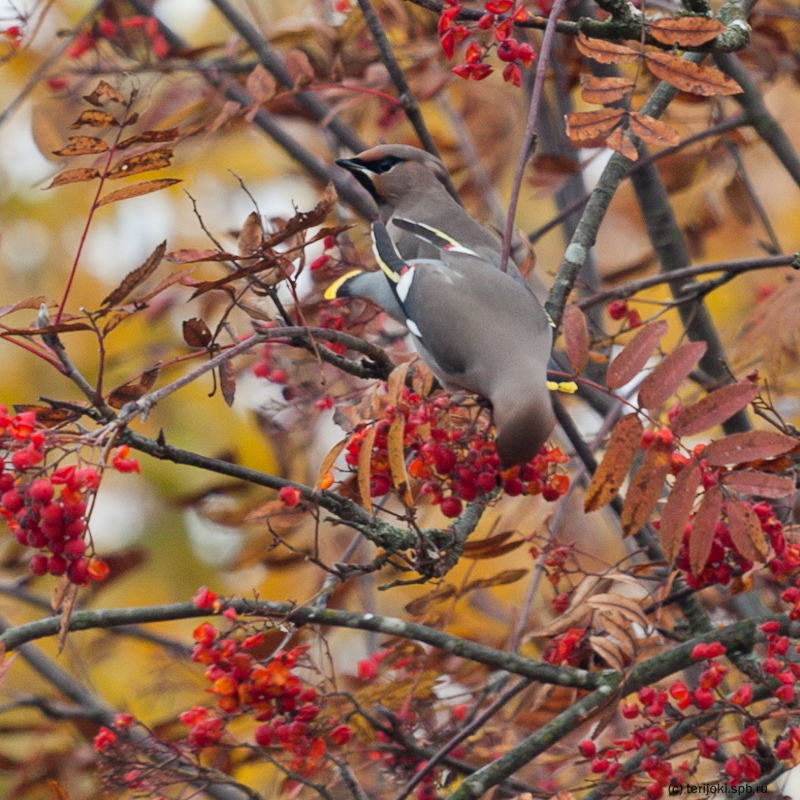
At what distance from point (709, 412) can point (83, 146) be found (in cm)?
129

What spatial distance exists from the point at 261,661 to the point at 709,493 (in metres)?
0.98

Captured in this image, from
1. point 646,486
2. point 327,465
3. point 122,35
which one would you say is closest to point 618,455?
point 646,486

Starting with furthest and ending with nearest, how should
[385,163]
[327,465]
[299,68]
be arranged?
[385,163] → [299,68] → [327,465]

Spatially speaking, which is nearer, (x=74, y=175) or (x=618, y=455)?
(x=74, y=175)

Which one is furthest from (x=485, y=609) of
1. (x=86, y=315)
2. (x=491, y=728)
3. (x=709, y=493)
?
(x=86, y=315)

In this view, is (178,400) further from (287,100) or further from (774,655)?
(774,655)

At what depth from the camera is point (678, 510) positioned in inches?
88.9

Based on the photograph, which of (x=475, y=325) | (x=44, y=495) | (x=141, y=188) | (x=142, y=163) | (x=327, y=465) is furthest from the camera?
(x=475, y=325)

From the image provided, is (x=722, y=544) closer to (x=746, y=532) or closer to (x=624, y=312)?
(x=746, y=532)

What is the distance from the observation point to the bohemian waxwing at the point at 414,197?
399cm

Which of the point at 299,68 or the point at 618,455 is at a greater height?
the point at 299,68

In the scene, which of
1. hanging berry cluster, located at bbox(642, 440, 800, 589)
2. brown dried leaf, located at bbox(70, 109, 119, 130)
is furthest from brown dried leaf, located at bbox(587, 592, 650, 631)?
brown dried leaf, located at bbox(70, 109, 119, 130)

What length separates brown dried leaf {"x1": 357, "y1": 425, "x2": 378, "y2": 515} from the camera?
2.28 meters

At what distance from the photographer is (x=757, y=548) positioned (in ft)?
7.36
